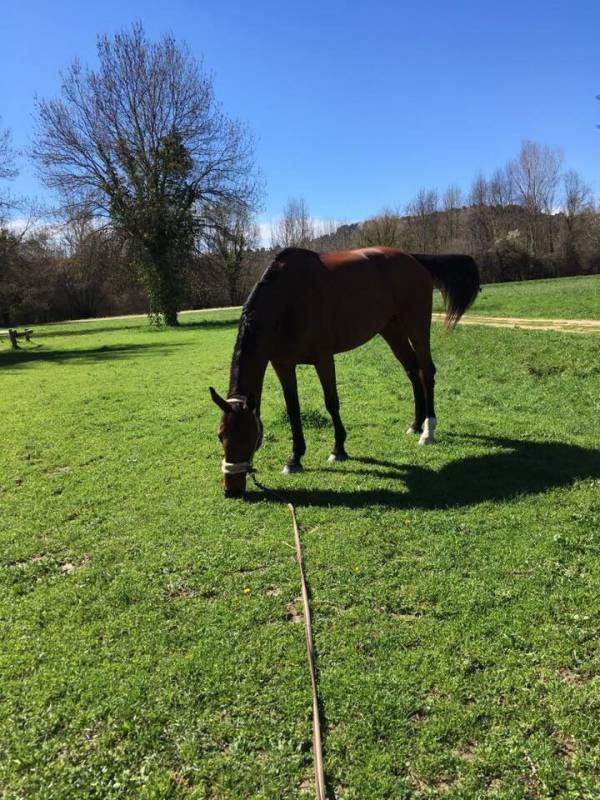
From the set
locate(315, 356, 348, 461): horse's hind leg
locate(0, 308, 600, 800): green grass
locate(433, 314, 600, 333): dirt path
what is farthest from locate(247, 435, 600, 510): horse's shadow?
locate(433, 314, 600, 333): dirt path

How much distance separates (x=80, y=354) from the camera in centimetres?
2142

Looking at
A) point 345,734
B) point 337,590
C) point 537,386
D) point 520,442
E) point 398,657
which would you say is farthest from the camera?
point 537,386

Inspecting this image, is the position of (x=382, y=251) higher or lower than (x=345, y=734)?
higher

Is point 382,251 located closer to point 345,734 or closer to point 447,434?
point 447,434

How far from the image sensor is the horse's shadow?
473 centimetres

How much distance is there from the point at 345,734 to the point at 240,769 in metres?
0.46

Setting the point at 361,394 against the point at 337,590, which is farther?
the point at 361,394

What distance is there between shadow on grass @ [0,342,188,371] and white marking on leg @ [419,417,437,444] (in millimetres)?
14485

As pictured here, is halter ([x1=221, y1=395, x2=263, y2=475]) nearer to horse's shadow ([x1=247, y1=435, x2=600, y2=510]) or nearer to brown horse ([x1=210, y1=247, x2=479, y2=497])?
brown horse ([x1=210, y1=247, x2=479, y2=497])

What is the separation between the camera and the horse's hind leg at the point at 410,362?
22.8 ft

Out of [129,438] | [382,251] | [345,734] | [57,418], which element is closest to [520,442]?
[382,251]

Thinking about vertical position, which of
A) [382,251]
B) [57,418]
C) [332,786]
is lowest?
[332,786]

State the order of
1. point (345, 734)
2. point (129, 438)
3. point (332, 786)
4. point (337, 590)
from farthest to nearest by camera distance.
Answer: point (129, 438) → point (337, 590) → point (345, 734) → point (332, 786)

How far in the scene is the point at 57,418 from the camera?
920cm
